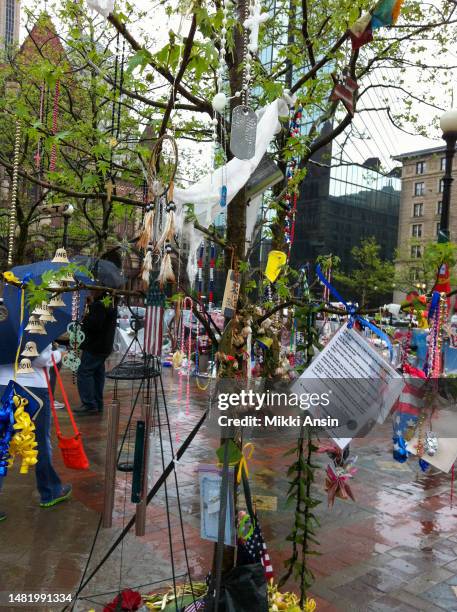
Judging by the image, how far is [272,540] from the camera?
4.67 meters

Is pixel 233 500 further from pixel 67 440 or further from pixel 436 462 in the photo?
pixel 67 440

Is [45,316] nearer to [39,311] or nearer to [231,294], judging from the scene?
[39,311]

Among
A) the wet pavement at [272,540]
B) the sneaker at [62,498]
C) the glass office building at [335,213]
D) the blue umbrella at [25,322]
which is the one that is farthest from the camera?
the glass office building at [335,213]

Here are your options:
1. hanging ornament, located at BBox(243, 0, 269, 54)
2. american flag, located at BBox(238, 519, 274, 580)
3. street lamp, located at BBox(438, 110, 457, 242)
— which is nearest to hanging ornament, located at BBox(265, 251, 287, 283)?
hanging ornament, located at BBox(243, 0, 269, 54)

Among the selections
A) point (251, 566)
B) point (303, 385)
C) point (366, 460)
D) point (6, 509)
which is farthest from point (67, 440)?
point (366, 460)

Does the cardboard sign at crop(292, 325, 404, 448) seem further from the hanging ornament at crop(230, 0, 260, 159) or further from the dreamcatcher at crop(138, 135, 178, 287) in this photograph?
the hanging ornament at crop(230, 0, 260, 159)

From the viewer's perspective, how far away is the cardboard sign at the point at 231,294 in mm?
3314

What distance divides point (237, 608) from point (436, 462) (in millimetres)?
1584

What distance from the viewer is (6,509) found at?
5008mm

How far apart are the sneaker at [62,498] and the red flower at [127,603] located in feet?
6.72

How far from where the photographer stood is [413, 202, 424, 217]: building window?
6122cm

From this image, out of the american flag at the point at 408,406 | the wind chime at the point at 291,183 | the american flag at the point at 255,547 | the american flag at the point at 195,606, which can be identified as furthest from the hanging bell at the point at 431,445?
the wind chime at the point at 291,183

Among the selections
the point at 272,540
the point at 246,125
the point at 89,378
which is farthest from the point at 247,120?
the point at 89,378

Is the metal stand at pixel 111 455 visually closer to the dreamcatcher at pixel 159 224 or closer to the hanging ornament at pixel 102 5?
the dreamcatcher at pixel 159 224
